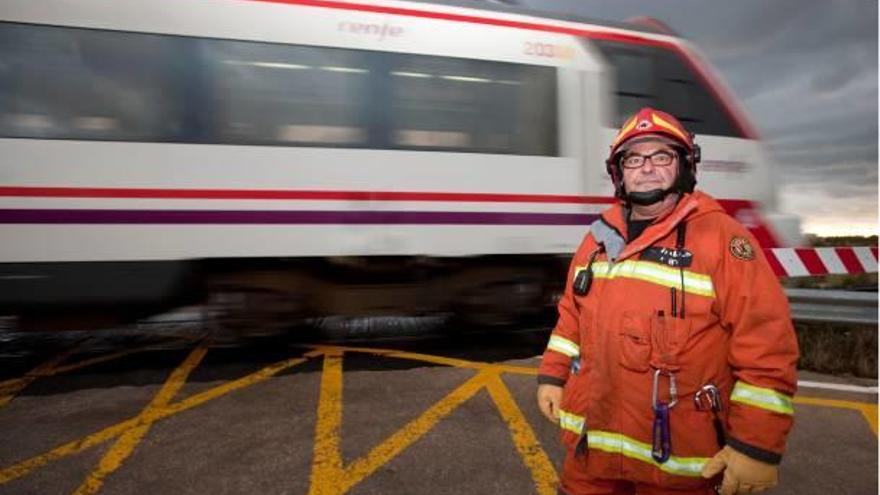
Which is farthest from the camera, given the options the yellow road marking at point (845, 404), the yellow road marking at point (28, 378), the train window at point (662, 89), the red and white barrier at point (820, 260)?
the red and white barrier at point (820, 260)

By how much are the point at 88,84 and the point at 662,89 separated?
531 centimetres

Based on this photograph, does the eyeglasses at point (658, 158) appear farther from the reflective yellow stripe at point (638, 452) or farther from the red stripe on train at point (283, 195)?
the red stripe on train at point (283, 195)

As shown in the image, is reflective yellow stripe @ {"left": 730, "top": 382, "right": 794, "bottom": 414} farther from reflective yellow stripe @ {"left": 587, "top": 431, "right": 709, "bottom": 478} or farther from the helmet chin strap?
the helmet chin strap

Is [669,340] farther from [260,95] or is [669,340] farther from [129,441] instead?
[260,95]

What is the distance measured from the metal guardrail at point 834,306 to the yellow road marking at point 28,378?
6795 millimetres

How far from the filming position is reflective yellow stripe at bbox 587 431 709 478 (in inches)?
65.3

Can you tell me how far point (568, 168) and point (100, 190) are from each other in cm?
409

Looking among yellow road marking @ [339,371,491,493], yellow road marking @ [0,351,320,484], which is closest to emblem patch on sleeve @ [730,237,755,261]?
yellow road marking @ [339,371,491,493]

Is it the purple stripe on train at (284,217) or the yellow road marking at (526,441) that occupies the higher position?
the purple stripe on train at (284,217)

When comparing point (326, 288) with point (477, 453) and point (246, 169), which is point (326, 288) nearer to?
point (246, 169)

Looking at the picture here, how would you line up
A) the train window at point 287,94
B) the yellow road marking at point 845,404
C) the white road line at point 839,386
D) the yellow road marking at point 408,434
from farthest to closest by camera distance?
the train window at point 287,94 → the white road line at point 839,386 → the yellow road marking at point 845,404 → the yellow road marking at point 408,434

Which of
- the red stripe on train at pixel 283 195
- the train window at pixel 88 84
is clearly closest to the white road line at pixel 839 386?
the red stripe on train at pixel 283 195

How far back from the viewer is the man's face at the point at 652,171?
1.87 meters

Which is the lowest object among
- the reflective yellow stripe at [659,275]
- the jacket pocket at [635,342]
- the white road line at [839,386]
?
the white road line at [839,386]
